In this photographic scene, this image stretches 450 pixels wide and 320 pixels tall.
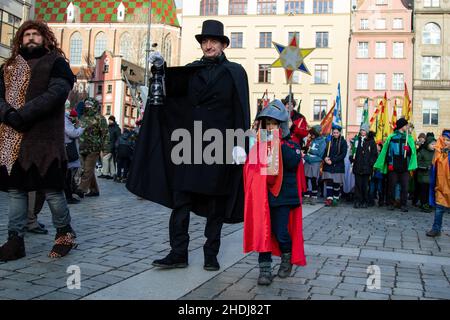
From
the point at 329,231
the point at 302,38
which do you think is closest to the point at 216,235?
the point at 329,231

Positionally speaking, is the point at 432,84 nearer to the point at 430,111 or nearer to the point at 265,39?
the point at 430,111

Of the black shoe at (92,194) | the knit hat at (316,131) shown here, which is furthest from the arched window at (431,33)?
the black shoe at (92,194)

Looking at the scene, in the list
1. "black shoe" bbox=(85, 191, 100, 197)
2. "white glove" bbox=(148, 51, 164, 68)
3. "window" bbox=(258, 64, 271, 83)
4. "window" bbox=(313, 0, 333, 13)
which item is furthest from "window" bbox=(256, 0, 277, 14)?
"white glove" bbox=(148, 51, 164, 68)

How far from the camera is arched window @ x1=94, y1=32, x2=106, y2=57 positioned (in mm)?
68625

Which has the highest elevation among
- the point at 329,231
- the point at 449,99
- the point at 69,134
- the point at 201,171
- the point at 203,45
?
the point at 449,99

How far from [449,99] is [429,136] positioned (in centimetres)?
3245

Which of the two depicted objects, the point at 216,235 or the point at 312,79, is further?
the point at 312,79

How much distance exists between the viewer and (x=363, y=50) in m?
44.5

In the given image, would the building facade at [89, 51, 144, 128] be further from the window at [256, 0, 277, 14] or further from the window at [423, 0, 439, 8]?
the window at [423, 0, 439, 8]

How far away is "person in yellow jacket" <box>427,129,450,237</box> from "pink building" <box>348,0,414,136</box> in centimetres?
3676

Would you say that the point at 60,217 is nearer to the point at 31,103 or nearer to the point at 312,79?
the point at 31,103

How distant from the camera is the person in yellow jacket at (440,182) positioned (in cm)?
750

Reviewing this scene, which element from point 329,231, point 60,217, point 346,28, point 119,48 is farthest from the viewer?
point 119,48

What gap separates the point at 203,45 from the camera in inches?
188
